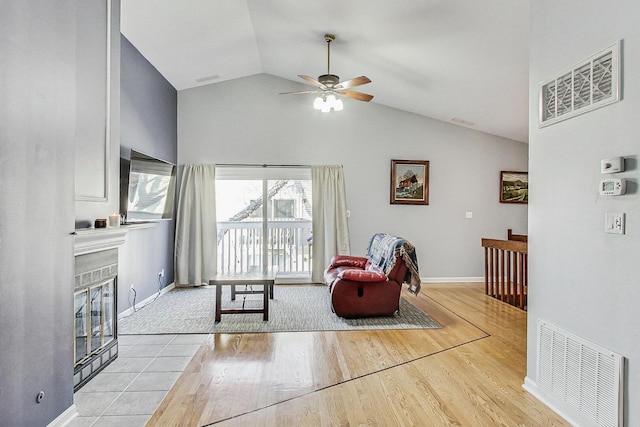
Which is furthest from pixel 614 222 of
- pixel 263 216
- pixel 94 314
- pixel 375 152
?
pixel 263 216

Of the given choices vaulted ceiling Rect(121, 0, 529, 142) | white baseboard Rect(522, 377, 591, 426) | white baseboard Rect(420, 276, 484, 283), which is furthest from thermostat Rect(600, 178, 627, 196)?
white baseboard Rect(420, 276, 484, 283)

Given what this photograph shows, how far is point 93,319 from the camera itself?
8.30 feet

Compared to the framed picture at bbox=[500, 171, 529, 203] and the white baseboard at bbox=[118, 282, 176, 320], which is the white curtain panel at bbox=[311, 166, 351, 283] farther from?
the framed picture at bbox=[500, 171, 529, 203]

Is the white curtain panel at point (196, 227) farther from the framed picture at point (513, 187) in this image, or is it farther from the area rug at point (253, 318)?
the framed picture at point (513, 187)

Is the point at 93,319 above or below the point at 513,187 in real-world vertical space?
below

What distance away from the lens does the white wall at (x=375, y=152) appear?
18.4 feet

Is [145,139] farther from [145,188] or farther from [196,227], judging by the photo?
[196,227]

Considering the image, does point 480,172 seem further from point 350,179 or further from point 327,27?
point 327,27

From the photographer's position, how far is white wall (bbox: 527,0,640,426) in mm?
1614

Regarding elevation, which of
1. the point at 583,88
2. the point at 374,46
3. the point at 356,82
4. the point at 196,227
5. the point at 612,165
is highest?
the point at 374,46

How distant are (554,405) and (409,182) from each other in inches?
159

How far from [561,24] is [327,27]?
2.40 m

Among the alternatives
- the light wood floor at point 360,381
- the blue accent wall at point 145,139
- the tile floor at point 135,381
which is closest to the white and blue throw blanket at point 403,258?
the light wood floor at point 360,381

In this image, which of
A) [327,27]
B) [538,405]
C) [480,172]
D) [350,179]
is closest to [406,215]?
[350,179]
